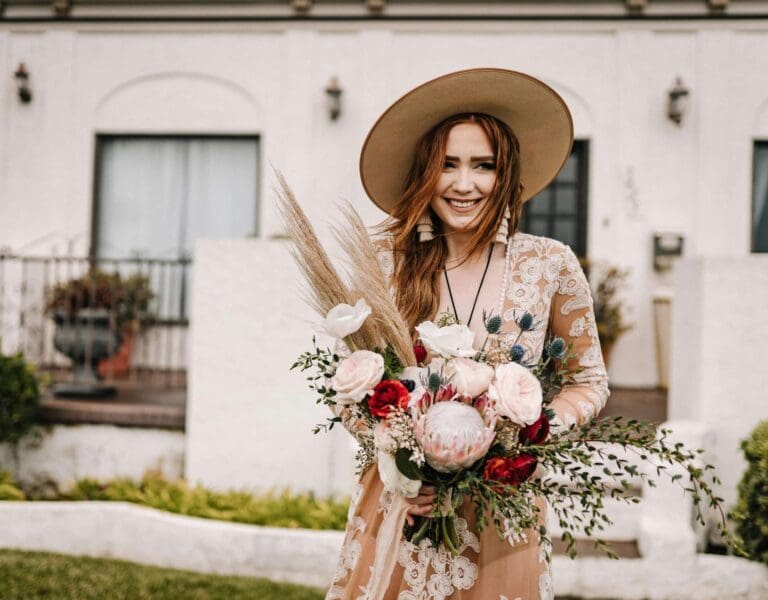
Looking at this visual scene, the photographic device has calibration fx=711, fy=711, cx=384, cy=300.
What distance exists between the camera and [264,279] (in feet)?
15.5

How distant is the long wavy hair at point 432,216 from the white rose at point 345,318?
1.14 ft

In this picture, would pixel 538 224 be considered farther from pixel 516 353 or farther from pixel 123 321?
pixel 516 353

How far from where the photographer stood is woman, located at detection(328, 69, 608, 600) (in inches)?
70.3

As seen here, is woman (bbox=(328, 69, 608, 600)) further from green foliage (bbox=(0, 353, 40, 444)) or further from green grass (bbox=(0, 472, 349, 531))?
green foliage (bbox=(0, 353, 40, 444))

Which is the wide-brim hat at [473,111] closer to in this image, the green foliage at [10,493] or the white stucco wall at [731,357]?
the white stucco wall at [731,357]

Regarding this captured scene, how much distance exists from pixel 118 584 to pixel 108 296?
313 cm

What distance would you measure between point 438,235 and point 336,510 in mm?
2778

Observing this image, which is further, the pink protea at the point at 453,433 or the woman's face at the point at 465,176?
the woman's face at the point at 465,176

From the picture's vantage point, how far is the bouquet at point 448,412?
1435mm

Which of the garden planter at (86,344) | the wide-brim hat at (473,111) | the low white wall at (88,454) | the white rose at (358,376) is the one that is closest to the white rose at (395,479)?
the white rose at (358,376)

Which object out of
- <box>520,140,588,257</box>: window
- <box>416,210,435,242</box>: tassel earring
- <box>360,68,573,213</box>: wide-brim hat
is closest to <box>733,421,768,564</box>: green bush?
<box>360,68,573,213</box>: wide-brim hat

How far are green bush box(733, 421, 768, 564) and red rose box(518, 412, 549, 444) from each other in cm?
276

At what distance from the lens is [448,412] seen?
4.70ft

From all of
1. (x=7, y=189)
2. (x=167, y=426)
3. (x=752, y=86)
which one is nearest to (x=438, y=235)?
(x=167, y=426)
